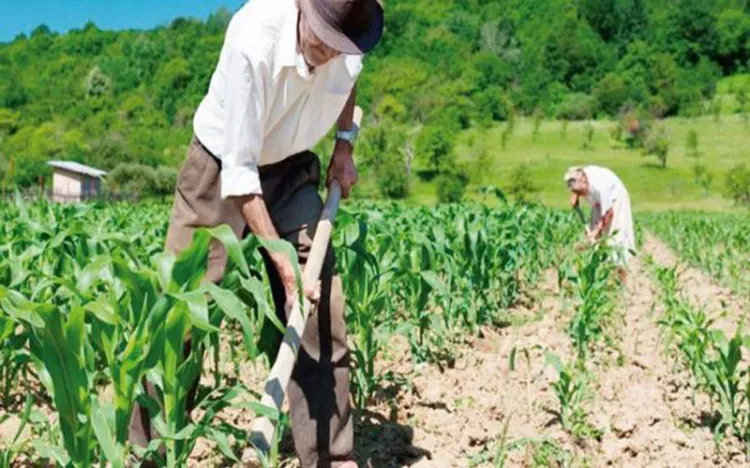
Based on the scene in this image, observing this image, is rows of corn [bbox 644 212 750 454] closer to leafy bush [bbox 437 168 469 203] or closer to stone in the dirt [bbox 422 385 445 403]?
stone in the dirt [bbox 422 385 445 403]

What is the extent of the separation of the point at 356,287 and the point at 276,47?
1.40 meters

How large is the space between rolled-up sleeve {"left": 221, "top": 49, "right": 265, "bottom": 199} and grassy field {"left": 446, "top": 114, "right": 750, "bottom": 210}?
4314 cm

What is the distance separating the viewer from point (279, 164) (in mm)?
2920

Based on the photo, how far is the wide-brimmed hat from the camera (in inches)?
97.7

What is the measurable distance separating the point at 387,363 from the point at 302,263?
190 centimetres

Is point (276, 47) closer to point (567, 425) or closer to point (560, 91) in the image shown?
point (567, 425)

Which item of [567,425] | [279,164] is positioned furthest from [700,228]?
[279,164]

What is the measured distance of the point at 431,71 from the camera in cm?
10219

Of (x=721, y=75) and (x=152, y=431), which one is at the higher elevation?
(x=721, y=75)

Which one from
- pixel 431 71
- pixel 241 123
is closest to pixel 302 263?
pixel 241 123

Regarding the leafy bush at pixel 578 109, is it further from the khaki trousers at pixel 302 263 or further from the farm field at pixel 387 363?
the khaki trousers at pixel 302 263

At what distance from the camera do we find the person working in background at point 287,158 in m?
2.50

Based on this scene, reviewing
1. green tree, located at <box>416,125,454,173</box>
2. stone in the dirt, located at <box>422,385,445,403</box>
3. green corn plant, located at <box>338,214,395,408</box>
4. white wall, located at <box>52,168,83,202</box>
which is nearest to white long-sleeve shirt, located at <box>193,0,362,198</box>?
green corn plant, located at <box>338,214,395,408</box>


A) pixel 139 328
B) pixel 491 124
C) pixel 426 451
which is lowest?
pixel 426 451
